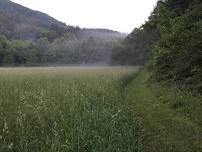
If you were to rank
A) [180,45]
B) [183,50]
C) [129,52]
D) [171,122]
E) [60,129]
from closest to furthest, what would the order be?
1. [60,129]
2. [171,122]
3. [183,50]
4. [180,45]
5. [129,52]

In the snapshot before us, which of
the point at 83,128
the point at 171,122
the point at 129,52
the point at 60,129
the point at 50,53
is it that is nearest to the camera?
the point at 60,129

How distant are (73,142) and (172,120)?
6.56 m

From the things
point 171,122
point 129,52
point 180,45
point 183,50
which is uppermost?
point 180,45

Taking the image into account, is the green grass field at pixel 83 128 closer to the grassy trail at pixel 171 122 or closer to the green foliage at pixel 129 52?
the grassy trail at pixel 171 122

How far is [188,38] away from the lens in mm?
20875

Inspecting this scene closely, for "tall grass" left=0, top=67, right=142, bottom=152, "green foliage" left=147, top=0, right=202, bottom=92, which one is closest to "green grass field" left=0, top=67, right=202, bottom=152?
"tall grass" left=0, top=67, right=142, bottom=152

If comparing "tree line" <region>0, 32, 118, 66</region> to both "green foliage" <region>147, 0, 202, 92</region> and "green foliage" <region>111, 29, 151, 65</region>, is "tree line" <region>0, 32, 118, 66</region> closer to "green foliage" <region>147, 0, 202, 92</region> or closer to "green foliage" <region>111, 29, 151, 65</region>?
"green foliage" <region>111, 29, 151, 65</region>

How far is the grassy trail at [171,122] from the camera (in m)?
10.1

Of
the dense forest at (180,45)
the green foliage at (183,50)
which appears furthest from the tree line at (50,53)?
the green foliage at (183,50)

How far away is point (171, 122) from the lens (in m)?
13.4

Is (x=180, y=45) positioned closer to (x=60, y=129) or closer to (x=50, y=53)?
(x=60, y=129)

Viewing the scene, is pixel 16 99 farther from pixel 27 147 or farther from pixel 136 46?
Answer: pixel 136 46

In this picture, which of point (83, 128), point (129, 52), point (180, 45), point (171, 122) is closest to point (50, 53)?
point (129, 52)

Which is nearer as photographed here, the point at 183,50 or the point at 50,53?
the point at 183,50
